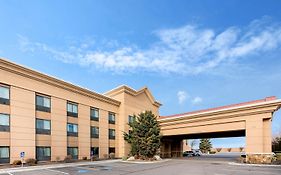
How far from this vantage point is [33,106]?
93.6 ft

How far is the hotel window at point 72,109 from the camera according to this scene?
33.8 metres

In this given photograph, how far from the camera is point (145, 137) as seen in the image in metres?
37.9

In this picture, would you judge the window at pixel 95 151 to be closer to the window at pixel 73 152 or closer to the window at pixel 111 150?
the window at pixel 111 150

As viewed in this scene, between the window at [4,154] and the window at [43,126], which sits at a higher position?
the window at [43,126]

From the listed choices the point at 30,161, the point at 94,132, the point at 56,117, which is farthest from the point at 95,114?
the point at 30,161

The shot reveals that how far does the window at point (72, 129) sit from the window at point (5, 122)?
8609mm

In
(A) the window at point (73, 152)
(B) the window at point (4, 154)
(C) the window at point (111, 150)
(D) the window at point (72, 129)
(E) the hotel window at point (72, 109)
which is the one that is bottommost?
(C) the window at point (111, 150)

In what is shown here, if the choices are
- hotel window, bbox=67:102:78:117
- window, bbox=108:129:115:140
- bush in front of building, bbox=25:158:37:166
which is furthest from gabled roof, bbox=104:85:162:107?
bush in front of building, bbox=25:158:37:166

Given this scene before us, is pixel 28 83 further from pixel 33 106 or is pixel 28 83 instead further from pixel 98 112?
pixel 98 112

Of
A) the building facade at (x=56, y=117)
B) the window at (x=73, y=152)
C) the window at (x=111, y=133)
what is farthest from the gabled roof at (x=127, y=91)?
the window at (x=73, y=152)

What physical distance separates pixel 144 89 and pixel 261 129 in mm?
23282

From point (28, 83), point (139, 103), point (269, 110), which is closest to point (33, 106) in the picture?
point (28, 83)

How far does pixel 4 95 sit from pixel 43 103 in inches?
199

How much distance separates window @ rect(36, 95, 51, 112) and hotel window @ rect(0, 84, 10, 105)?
3.75 metres
